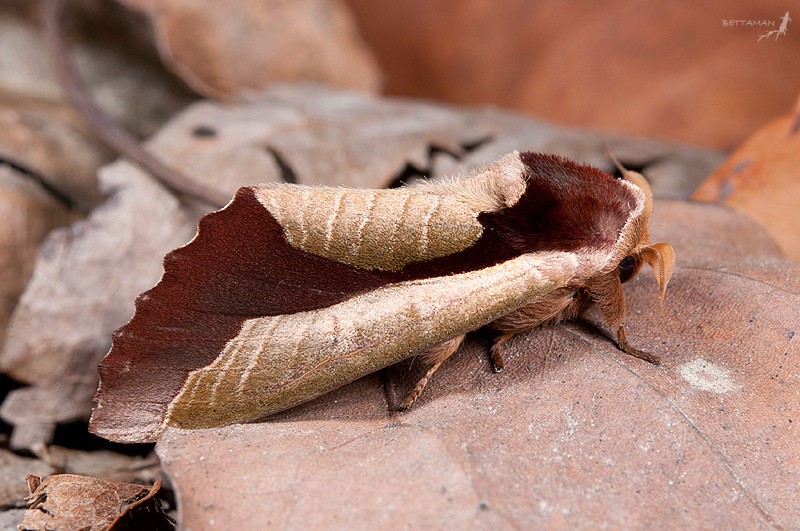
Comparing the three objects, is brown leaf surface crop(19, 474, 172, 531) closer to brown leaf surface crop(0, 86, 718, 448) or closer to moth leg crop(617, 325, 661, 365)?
brown leaf surface crop(0, 86, 718, 448)

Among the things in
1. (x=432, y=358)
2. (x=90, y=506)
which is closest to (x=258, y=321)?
(x=432, y=358)

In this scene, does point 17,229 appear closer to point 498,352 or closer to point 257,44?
point 257,44

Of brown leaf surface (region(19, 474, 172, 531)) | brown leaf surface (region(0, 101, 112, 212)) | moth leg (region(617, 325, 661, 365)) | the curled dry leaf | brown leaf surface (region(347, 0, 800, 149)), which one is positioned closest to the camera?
brown leaf surface (region(19, 474, 172, 531))

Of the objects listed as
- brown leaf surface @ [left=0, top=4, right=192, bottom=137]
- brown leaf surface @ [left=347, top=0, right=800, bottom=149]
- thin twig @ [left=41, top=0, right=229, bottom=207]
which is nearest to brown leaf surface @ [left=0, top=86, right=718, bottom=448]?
thin twig @ [left=41, top=0, right=229, bottom=207]

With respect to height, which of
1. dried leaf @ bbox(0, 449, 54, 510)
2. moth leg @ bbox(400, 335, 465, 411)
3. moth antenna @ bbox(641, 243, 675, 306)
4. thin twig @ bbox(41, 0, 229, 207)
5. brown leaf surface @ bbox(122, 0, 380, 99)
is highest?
moth antenna @ bbox(641, 243, 675, 306)

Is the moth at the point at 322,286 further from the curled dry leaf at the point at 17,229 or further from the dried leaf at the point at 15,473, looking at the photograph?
the curled dry leaf at the point at 17,229

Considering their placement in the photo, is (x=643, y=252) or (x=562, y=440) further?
(x=643, y=252)

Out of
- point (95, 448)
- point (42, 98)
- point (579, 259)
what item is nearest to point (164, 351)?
point (95, 448)
